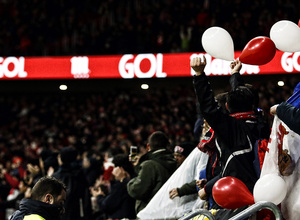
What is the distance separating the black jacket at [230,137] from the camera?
11.1 feet

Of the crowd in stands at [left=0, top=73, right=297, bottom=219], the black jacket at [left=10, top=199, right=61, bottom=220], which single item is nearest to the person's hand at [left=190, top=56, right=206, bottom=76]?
the black jacket at [left=10, top=199, right=61, bottom=220]

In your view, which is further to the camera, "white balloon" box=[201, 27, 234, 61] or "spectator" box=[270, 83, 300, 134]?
"white balloon" box=[201, 27, 234, 61]

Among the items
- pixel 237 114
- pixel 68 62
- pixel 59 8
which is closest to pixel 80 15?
pixel 59 8

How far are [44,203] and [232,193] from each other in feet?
3.74

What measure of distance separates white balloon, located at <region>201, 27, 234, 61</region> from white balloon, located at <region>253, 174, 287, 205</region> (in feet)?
3.29

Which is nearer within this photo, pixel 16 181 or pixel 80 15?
pixel 16 181

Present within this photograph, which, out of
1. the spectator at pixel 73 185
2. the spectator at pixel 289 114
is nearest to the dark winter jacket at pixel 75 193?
the spectator at pixel 73 185

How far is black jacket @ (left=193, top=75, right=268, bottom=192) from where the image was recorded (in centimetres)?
337

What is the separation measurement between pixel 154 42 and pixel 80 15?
3913 mm

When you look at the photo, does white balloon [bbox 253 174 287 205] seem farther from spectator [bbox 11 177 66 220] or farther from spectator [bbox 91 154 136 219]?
spectator [bbox 91 154 136 219]

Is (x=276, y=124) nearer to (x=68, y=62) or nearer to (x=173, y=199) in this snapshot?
(x=173, y=199)

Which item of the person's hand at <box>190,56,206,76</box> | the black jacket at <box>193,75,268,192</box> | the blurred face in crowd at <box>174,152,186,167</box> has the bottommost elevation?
the blurred face in crowd at <box>174,152,186,167</box>

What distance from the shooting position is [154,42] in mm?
15258

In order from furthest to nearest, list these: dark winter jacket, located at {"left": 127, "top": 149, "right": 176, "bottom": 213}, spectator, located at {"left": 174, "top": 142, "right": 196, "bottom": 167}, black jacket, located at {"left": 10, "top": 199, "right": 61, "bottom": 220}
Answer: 1. spectator, located at {"left": 174, "top": 142, "right": 196, "bottom": 167}
2. dark winter jacket, located at {"left": 127, "top": 149, "right": 176, "bottom": 213}
3. black jacket, located at {"left": 10, "top": 199, "right": 61, "bottom": 220}
